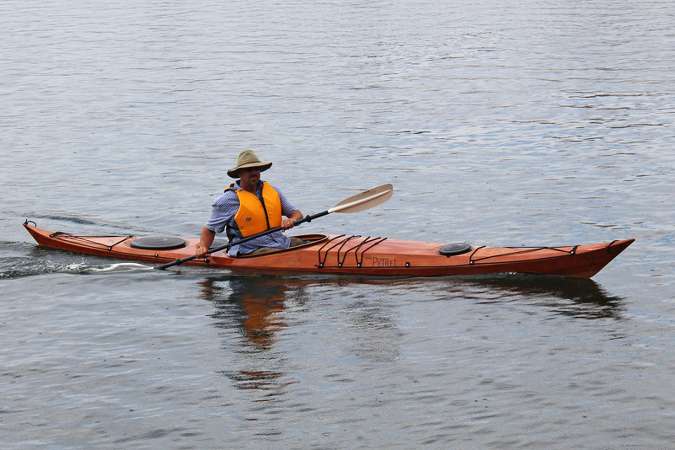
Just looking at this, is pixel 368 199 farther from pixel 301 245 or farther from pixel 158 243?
pixel 158 243

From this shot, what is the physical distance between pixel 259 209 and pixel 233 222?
1.18ft

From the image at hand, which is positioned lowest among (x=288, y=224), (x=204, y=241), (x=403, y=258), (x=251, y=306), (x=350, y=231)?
(x=251, y=306)

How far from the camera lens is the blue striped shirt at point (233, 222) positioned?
12672 mm

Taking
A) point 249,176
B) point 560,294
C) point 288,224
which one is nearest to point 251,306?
point 288,224

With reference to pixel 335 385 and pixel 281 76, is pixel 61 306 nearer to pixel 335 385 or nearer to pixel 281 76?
pixel 335 385

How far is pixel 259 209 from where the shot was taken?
12656 millimetres

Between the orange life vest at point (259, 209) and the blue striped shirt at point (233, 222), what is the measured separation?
0.06 m

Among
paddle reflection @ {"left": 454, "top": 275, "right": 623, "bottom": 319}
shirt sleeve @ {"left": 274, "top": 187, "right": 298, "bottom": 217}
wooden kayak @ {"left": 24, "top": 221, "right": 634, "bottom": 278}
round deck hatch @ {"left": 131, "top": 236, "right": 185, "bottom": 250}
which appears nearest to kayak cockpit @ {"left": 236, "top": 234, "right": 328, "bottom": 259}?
wooden kayak @ {"left": 24, "top": 221, "right": 634, "bottom": 278}

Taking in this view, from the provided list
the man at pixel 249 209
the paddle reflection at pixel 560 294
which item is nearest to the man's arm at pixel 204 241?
the man at pixel 249 209

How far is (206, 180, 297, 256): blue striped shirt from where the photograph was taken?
1267 centimetres

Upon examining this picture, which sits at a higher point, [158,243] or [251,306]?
[158,243]

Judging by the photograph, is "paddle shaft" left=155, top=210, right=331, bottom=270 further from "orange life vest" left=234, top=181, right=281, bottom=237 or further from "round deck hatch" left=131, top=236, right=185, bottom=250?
"round deck hatch" left=131, top=236, right=185, bottom=250

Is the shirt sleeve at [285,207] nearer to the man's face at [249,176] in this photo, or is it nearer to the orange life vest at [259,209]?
the orange life vest at [259,209]

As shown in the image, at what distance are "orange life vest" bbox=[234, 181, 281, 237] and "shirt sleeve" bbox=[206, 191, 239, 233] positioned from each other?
5cm
